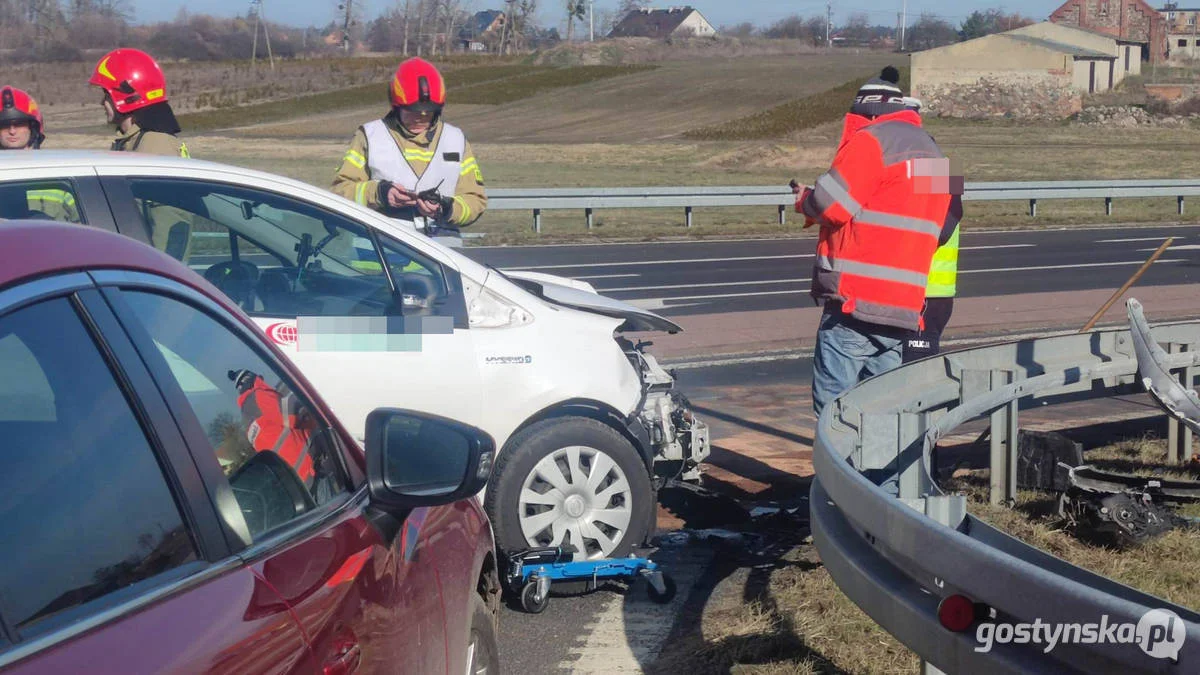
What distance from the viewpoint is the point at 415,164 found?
23.7ft

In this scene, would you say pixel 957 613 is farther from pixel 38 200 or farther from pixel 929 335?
pixel 929 335

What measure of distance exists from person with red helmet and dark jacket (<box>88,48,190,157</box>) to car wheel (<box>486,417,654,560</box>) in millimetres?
2740

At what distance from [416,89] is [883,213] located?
2531 mm

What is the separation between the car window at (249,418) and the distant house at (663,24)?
462 feet

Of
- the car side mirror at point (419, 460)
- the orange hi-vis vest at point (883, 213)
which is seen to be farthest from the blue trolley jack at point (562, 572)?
the car side mirror at point (419, 460)

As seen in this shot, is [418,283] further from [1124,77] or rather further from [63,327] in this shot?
[1124,77]

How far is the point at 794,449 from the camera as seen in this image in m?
8.12

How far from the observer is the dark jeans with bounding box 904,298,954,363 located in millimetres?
6332

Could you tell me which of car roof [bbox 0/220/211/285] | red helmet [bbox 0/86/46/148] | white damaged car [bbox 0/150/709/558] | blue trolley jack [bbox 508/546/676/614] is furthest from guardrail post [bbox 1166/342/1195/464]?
red helmet [bbox 0/86/46/148]

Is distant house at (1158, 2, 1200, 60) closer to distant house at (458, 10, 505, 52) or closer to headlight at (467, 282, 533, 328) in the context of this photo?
distant house at (458, 10, 505, 52)

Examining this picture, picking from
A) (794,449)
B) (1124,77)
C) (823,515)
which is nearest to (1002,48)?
(1124,77)

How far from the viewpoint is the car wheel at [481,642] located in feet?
11.2

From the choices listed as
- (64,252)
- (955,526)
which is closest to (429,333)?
(955,526)

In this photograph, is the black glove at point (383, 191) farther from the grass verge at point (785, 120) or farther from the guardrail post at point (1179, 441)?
the grass verge at point (785, 120)
